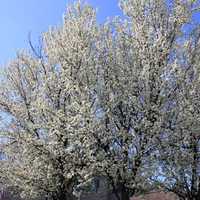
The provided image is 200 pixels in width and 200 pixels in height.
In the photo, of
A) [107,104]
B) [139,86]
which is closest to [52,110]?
[107,104]

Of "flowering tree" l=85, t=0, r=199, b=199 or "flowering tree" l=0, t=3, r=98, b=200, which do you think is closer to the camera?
"flowering tree" l=85, t=0, r=199, b=199

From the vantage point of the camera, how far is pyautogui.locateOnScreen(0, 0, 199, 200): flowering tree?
54.2 ft

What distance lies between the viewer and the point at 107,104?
57.2 ft

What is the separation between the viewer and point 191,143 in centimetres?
1748

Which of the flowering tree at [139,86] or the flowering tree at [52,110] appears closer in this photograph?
the flowering tree at [139,86]

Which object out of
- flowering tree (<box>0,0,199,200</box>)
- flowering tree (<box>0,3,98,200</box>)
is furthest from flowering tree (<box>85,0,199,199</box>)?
flowering tree (<box>0,3,98,200</box>)

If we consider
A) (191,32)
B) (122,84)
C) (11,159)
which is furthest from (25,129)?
(191,32)

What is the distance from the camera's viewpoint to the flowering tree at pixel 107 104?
16531mm

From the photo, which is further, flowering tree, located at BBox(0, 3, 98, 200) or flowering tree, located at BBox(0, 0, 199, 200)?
flowering tree, located at BBox(0, 3, 98, 200)

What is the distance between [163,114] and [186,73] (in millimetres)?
2794

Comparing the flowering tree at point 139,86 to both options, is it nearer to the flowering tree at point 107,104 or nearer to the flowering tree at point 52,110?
the flowering tree at point 107,104

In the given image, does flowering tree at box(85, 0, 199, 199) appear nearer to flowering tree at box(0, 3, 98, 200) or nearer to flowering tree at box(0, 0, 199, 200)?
flowering tree at box(0, 0, 199, 200)

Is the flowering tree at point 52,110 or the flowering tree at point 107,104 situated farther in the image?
the flowering tree at point 52,110

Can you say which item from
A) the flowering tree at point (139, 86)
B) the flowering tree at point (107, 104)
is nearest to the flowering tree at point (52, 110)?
A: the flowering tree at point (107, 104)
